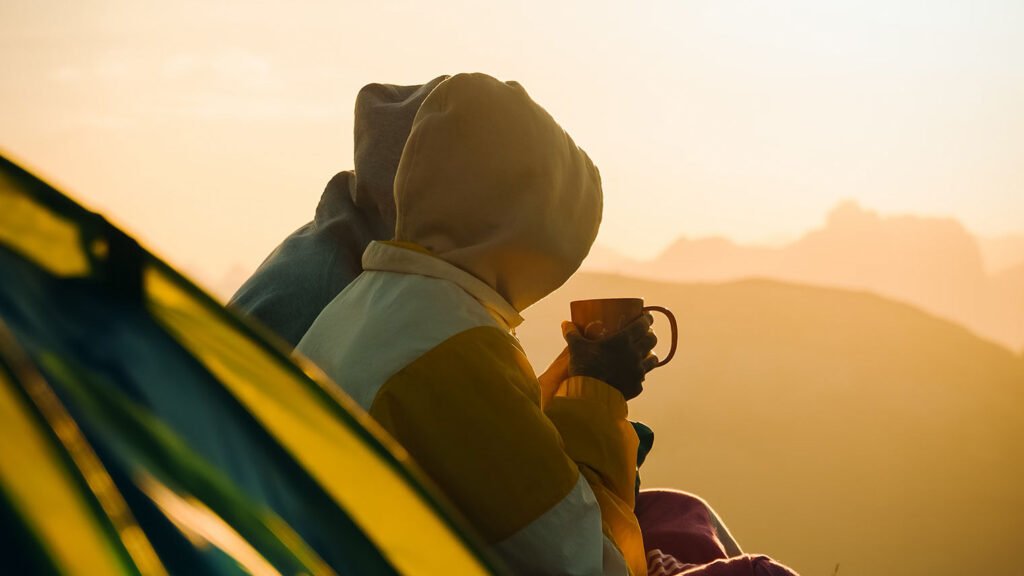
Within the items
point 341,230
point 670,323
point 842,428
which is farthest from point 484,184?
point 842,428

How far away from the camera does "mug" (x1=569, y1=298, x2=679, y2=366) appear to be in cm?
136

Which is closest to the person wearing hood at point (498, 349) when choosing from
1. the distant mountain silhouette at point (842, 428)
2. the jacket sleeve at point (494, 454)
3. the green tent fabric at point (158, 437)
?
the jacket sleeve at point (494, 454)

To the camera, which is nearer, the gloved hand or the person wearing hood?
the person wearing hood

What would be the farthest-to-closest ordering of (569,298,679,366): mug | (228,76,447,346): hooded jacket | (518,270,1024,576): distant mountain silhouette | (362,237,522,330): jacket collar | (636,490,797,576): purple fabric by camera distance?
1. (518,270,1024,576): distant mountain silhouette
2. (228,76,447,346): hooded jacket
3. (569,298,679,366): mug
4. (636,490,797,576): purple fabric
5. (362,237,522,330): jacket collar

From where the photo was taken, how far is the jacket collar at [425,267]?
1.14 meters

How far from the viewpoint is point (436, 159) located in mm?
1183

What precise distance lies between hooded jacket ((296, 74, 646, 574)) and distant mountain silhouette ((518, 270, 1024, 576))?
9486mm

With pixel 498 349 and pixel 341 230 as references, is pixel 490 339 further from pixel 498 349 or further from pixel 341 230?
pixel 341 230

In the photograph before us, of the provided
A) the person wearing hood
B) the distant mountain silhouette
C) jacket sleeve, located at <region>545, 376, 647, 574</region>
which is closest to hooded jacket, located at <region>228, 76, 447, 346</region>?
the person wearing hood

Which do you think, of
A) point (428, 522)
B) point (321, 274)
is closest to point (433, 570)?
point (428, 522)

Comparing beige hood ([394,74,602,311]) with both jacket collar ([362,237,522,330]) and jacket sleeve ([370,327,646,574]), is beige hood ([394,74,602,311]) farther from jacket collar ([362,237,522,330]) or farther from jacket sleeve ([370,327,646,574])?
jacket sleeve ([370,327,646,574])

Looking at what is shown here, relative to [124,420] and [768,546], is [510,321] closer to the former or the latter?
[124,420]

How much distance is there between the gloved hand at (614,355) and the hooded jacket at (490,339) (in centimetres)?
3

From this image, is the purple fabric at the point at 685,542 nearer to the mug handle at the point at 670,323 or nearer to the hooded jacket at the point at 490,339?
the hooded jacket at the point at 490,339
